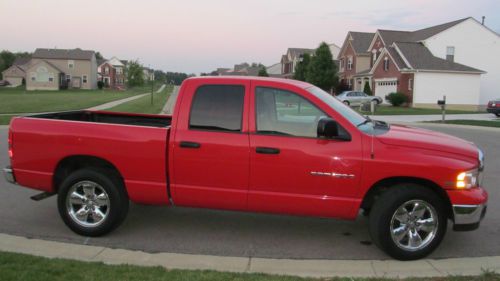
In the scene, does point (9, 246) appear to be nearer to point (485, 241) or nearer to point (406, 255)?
point (406, 255)

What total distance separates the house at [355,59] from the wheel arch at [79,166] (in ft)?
167

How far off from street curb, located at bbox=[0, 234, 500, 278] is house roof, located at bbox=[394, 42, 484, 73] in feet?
132

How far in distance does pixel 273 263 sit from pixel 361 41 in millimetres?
56171

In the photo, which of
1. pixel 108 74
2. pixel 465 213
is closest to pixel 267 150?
pixel 465 213

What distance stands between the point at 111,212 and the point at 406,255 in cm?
327

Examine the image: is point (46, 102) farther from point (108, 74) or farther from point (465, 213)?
point (108, 74)

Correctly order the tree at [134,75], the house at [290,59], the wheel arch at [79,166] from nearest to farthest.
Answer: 1. the wheel arch at [79,166]
2. the house at [290,59]
3. the tree at [134,75]

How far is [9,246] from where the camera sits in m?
5.04

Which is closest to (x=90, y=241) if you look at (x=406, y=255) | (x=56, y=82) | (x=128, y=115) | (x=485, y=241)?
(x=128, y=115)

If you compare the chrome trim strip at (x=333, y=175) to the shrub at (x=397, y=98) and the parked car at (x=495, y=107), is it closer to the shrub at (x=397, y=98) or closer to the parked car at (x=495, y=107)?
the parked car at (x=495, y=107)

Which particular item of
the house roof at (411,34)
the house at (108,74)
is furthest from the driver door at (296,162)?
the house at (108,74)

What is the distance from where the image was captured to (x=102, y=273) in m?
4.18

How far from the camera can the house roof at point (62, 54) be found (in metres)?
90.8

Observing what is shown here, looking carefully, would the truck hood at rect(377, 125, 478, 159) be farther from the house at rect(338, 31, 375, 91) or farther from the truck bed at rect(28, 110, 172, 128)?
the house at rect(338, 31, 375, 91)
